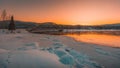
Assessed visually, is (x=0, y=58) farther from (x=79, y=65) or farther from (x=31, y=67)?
(x=79, y=65)

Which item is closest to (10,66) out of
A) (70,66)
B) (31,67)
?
(31,67)

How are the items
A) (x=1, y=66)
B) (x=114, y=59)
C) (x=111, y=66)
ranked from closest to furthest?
1. (x=1, y=66)
2. (x=111, y=66)
3. (x=114, y=59)

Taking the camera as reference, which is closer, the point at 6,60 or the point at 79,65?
the point at 6,60

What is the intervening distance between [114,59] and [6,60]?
28.8 ft

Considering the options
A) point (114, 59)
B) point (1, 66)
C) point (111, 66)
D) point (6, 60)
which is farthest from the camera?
point (114, 59)

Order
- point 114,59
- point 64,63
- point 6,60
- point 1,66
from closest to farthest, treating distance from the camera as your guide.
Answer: point 1,66
point 6,60
point 64,63
point 114,59

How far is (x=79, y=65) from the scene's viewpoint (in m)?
12.8

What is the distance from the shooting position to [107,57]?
1620 centimetres

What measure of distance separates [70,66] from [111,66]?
131 inches

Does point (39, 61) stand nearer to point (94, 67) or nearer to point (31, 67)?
point (31, 67)

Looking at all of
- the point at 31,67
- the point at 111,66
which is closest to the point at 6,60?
the point at 31,67

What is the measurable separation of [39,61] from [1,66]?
96.9 inches

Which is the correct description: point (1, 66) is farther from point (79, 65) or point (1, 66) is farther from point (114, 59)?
point (114, 59)

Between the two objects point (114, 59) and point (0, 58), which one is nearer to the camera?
point (0, 58)
